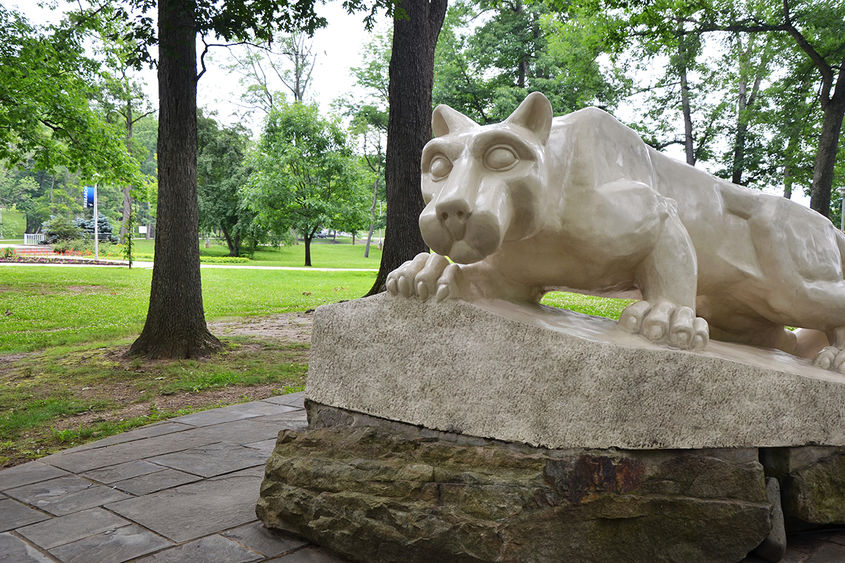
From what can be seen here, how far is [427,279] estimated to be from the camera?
8.69ft

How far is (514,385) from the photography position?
8.01 ft

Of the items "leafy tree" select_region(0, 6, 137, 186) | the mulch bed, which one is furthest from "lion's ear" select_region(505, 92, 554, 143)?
the mulch bed

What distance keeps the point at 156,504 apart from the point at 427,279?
1.75 meters

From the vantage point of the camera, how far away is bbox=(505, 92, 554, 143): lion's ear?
2412 mm

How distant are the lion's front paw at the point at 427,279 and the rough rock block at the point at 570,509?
67 centimetres

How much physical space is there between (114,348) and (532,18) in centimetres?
2021

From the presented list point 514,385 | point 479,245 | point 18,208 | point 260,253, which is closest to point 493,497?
point 514,385

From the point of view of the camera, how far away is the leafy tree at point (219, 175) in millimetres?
34219

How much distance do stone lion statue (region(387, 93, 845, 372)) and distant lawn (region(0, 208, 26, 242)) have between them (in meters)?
61.1

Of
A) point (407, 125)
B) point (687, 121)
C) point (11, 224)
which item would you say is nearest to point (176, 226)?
point (407, 125)

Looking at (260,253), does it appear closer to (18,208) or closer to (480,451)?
(18,208)

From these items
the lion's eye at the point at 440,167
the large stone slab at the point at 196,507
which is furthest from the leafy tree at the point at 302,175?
the lion's eye at the point at 440,167

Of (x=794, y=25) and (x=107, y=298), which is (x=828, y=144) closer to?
(x=794, y=25)

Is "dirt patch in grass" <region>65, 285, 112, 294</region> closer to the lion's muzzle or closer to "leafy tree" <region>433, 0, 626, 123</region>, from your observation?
"leafy tree" <region>433, 0, 626, 123</region>
